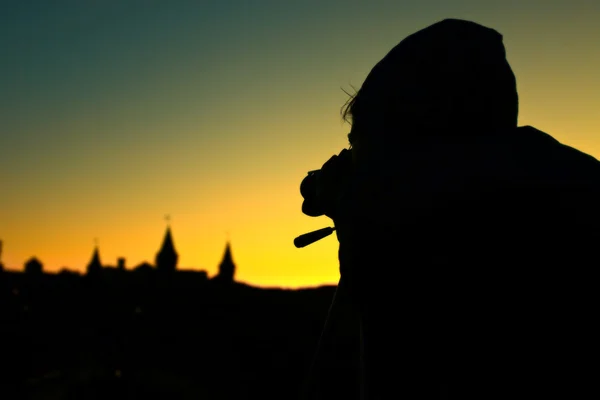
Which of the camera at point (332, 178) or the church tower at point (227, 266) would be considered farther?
the church tower at point (227, 266)

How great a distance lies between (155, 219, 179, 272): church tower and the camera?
8475 centimetres

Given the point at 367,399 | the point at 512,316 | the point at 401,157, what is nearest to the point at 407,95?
the point at 401,157

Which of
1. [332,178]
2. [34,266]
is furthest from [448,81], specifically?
[34,266]

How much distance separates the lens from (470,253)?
150 cm

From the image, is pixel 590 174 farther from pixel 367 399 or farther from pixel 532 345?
pixel 367 399

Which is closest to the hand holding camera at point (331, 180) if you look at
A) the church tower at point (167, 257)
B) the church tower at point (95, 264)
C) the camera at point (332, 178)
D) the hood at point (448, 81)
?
the camera at point (332, 178)

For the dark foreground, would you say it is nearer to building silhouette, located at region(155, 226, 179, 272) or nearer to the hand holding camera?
building silhouette, located at region(155, 226, 179, 272)

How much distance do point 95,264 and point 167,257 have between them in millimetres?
13786

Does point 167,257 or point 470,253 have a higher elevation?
point 167,257

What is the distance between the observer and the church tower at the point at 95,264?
237ft

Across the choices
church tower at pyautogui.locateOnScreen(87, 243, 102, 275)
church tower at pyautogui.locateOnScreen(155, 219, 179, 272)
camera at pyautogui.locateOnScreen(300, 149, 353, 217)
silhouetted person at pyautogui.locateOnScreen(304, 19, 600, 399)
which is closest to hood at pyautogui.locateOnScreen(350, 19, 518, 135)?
silhouetted person at pyautogui.locateOnScreen(304, 19, 600, 399)

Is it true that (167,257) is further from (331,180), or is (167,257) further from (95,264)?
(331,180)

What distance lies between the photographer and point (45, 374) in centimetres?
4103

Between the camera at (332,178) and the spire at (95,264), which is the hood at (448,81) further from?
the spire at (95,264)
